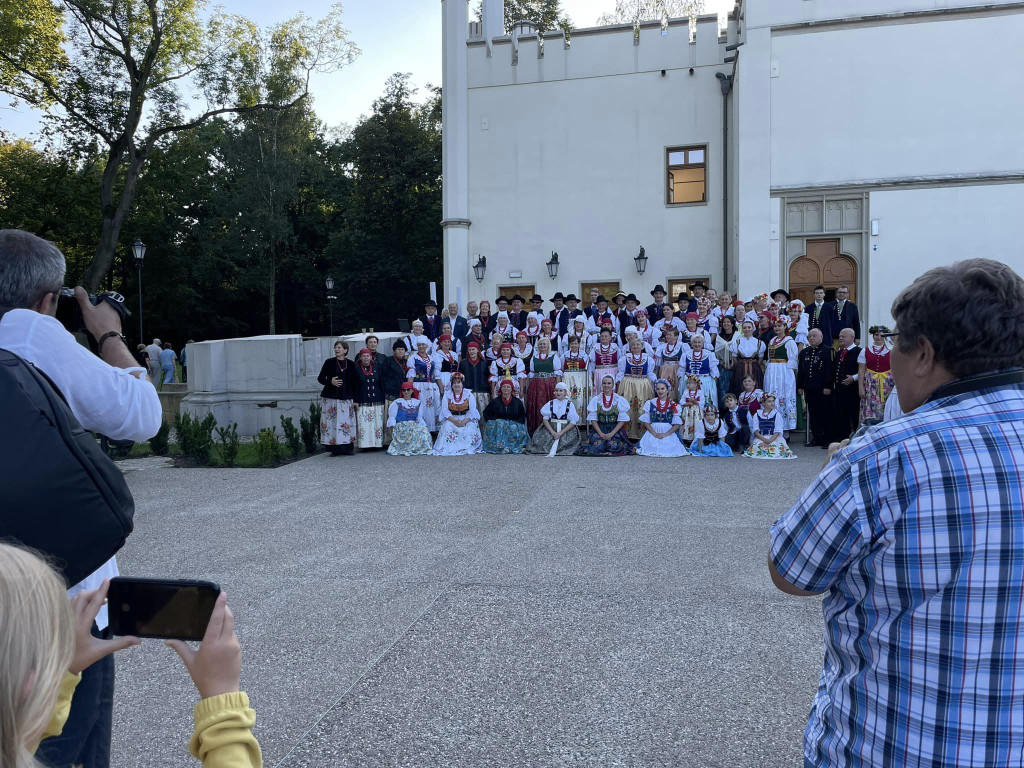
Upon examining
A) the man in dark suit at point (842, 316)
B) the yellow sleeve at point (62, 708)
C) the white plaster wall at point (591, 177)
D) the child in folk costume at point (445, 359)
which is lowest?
the yellow sleeve at point (62, 708)

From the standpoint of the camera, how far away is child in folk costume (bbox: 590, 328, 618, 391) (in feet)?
44.2

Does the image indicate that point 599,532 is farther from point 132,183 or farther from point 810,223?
point 132,183

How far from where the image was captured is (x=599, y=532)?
6.55m

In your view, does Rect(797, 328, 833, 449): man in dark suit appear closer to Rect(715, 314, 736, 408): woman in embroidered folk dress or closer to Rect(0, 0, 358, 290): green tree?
Rect(715, 314, 736, 408): woman in embroidered folk dress

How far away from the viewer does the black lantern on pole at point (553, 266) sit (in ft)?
65.6

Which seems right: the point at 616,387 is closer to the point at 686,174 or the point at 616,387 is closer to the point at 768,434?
the point at 768,434

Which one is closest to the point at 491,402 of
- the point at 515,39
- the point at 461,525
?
the point at 461,525

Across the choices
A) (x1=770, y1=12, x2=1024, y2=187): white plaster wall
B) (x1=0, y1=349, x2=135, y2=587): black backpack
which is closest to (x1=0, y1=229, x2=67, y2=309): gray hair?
(x1=0, y1=349, x2=135, y2=587): black backpack

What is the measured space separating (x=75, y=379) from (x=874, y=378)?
1192 cm

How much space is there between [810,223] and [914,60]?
3905mm

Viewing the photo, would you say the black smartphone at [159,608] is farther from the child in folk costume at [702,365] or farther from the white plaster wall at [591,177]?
the white plaster wall at [591,177]

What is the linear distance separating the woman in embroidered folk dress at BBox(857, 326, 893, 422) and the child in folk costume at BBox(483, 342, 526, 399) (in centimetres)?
537

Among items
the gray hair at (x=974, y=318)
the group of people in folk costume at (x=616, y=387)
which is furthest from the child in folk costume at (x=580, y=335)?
the gray hair at (x=974, y=318)

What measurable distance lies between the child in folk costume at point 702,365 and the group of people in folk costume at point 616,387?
2cm
